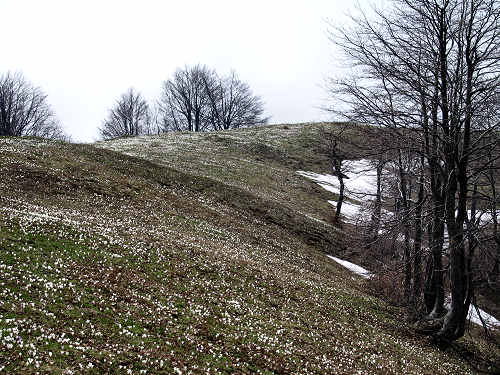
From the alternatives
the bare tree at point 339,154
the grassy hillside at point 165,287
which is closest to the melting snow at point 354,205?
the bare tree at point 339,154

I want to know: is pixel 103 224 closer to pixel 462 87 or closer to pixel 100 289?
pixel 100 289

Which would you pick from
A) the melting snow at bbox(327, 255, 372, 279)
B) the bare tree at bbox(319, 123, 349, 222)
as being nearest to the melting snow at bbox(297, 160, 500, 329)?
the melting snow at bbox(327, 255, 372, 279)

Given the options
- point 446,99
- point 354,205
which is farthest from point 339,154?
point 354,205

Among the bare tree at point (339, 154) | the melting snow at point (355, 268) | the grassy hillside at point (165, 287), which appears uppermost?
the bare tree at point (339, 154)

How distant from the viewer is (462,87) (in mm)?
13602

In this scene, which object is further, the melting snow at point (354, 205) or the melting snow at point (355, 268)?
the melting snow at point (355, 268)

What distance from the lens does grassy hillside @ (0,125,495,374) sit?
30.5 feet

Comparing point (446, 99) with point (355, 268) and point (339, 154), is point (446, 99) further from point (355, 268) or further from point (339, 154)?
point (355, 268)

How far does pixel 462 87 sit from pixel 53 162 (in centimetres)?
2546

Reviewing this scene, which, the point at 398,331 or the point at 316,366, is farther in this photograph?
the point at 398,331

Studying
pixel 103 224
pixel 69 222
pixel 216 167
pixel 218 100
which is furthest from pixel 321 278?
pixel 218 100

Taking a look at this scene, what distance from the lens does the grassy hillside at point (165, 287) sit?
30.5ft

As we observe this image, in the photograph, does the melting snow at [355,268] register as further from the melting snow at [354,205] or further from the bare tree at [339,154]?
the bare tree at [339,154]

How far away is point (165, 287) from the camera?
44.1 feet
